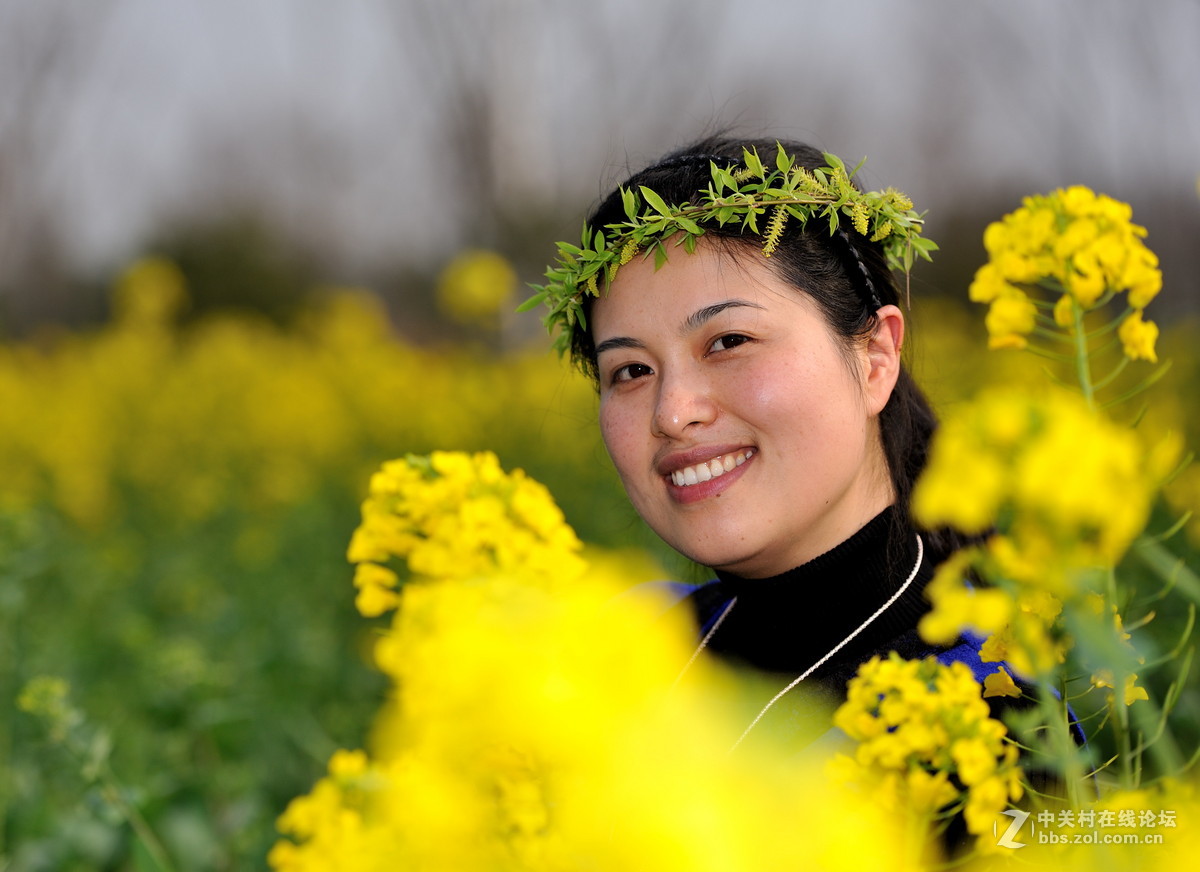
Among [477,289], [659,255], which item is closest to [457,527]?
[659,255]

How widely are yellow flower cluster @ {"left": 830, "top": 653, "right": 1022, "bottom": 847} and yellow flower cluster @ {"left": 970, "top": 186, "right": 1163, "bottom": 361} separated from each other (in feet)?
1.05

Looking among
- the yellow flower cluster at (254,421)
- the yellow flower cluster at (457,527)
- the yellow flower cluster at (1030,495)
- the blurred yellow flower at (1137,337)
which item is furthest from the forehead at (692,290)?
the yellow flower cluster at (254,421)

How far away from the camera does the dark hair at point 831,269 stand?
1.32 m

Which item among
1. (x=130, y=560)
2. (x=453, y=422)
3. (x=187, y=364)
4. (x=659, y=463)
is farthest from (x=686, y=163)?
(x=187, y=364)

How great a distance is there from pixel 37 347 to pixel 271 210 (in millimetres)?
3682

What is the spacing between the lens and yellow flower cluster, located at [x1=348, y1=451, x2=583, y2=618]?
0.98 metres

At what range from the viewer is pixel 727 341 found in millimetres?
1248

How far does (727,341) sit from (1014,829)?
60 cm

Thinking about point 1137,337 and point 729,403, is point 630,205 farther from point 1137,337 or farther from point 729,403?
point 1137,337

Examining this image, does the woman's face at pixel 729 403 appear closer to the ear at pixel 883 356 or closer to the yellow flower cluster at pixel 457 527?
the ear at pixel 883 356

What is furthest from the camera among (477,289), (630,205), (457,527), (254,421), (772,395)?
(254,421)

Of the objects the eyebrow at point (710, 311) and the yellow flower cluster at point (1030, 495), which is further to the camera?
the eyebrow at point (710, 311)

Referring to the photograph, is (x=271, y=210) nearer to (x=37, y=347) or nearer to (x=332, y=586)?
(x=37, y=347)

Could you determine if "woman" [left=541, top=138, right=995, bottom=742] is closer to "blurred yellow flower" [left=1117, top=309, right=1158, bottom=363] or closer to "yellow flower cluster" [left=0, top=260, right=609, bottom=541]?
"blurred yellow flower" [left=1117, top=309, right=1158, bottom=363]
